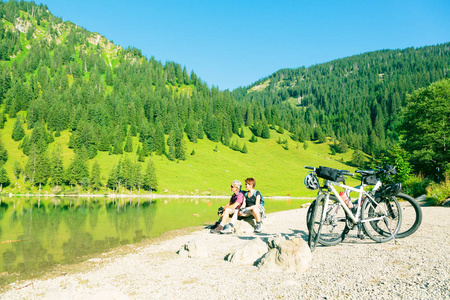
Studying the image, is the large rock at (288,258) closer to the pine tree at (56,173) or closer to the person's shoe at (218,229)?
the person's shoe at (218,229)

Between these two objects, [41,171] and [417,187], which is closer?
[417,187]

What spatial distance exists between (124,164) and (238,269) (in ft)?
323

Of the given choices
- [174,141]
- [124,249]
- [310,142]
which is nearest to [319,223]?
[124,249]

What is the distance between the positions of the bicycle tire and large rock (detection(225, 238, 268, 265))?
15.7ft

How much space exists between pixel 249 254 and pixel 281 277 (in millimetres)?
2005

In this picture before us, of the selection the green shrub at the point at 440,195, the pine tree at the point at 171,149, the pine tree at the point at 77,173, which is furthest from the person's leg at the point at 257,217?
the pine tree at the point at 171,149

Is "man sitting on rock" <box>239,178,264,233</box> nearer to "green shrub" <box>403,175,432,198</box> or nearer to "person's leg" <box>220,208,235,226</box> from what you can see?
"person's leg" <box>220,208,235,226</box>

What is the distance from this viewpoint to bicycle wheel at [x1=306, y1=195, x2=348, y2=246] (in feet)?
29.3

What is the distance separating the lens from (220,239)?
528 inches

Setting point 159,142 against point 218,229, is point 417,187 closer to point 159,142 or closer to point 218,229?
point 218,229

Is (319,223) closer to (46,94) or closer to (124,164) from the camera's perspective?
(124,164)

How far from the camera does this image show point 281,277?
7.00 m

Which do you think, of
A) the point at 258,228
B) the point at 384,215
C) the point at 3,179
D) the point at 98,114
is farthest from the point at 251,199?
the point at 98,114

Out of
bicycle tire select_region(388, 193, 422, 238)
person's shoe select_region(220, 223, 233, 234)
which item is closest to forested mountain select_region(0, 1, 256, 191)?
person's shoe select_region(220, 223, 233, 234)
